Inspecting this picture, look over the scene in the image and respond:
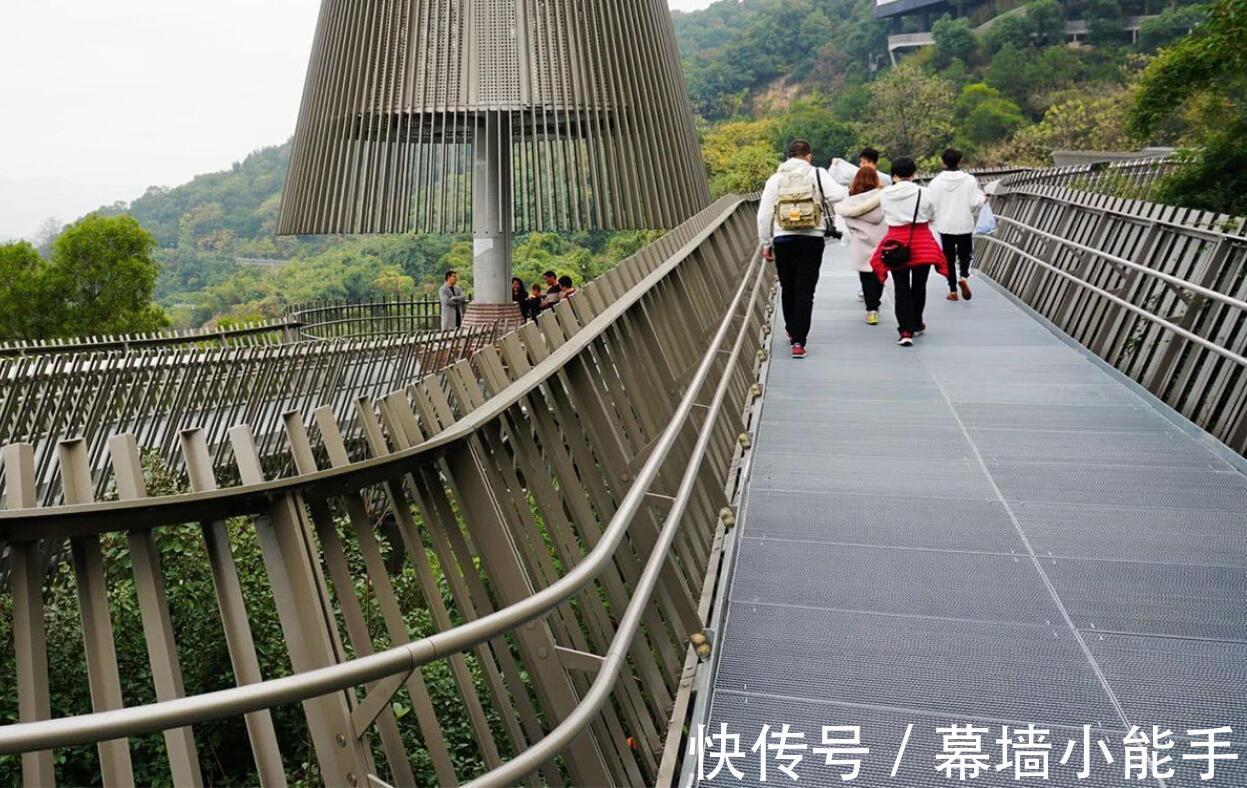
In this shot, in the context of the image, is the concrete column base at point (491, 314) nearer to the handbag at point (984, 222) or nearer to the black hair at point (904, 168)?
the handbag at point (984, 222)

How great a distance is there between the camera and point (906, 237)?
375 inches

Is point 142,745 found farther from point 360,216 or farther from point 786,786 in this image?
point 360,216

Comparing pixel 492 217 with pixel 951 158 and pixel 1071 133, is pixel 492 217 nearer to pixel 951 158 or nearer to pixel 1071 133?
pixel 951 158

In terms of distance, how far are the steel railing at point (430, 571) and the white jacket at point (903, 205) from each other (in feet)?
17.1

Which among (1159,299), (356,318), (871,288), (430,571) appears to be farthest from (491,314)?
(430,571)

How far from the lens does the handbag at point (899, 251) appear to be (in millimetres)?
9398

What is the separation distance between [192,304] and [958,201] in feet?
214

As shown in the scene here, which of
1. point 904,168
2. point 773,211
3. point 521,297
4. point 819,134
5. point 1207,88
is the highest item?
point 819,134

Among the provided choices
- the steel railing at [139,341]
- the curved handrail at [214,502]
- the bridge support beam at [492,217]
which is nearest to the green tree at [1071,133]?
the bridge support beam at [492,217]

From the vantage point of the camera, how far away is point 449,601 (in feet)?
28.6

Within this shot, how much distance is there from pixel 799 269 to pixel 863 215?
1.66m

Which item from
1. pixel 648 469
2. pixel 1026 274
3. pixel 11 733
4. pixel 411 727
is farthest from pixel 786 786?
pixel 1026 274

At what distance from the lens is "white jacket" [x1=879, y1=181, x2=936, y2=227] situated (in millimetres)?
9398

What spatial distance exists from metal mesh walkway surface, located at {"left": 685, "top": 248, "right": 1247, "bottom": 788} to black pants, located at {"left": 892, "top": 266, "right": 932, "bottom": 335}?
1927 millimetres
